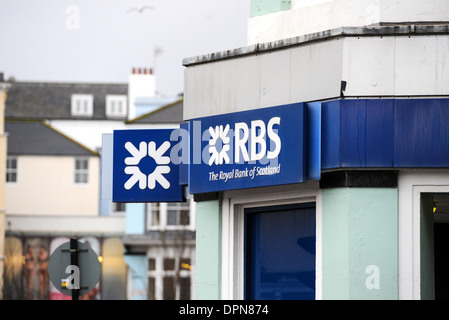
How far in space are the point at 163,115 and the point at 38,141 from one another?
367 inches

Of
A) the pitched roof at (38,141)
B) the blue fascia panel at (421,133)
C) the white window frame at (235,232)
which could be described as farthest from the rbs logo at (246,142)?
the pitched roof at (38,141)

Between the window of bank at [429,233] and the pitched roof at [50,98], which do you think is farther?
the pitched roof at [50,98]

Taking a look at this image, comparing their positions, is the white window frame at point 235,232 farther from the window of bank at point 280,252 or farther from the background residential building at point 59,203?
the background residential building at point 59,203

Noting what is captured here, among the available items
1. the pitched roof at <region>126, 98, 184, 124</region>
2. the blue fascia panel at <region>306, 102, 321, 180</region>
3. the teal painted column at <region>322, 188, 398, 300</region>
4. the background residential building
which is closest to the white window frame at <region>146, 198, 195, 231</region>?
the background residential building

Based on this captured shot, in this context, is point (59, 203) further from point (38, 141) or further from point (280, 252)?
point (280, 252)

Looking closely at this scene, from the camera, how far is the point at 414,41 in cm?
1352

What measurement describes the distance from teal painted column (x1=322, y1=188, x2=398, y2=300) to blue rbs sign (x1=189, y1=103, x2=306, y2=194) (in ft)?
2.04

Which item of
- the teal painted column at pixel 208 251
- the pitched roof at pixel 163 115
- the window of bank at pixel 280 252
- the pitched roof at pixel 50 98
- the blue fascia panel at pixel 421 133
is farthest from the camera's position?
the pitched roof at pixel 50 98

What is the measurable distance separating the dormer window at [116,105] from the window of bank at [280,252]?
66.2 m

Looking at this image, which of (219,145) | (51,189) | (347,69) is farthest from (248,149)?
(51,189)

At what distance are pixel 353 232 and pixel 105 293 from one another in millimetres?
50909

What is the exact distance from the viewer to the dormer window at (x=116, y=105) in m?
81.2

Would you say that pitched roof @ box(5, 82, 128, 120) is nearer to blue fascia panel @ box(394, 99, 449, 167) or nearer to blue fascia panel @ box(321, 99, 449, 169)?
blue fascia panel @ box(321, 99, 449, 169)
